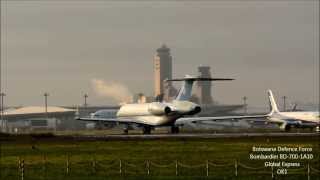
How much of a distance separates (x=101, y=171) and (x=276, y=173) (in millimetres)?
11809

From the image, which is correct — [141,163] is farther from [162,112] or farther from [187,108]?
[162,112]

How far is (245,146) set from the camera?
7644cm

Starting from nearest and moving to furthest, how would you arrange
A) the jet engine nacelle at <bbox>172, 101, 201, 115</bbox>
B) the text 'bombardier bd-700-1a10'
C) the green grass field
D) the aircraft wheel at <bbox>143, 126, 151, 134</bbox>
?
1. the green grass field
2. the jet engine nacelle at <bbox>172, 101, 201, 115</bbox>
3. the text 'bombardier bd-700-1a10'
4. the aircraft wheel at <bbox>143, 126, 151, 134</bbox>

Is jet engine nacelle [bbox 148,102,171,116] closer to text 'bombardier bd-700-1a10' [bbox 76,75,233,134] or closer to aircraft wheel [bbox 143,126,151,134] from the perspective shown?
text 'bombardier bd-700-1a10' [bbox 76,75,233,134]

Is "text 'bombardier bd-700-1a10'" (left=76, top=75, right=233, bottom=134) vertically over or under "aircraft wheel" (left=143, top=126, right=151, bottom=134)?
over

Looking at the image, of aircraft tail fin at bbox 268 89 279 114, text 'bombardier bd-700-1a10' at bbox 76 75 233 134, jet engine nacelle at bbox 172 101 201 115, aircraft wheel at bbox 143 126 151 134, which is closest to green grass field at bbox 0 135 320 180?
jet engine nacelle at bbox 172 101 201 115

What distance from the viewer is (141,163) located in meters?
58.0

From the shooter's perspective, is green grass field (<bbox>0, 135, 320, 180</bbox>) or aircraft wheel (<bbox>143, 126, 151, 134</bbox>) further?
aircraft wheel (<bbox>143, 126, 151, 134</bbox>)

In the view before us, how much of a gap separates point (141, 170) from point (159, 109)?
7308 cm

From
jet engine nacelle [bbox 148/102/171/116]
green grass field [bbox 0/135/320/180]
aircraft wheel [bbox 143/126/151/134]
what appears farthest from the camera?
aircraft wheel [bbox 143/126/151/134]

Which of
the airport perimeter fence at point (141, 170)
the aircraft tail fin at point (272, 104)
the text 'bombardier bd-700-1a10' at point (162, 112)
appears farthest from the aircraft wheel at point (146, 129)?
the airport perimeter fence at point (141, 170)

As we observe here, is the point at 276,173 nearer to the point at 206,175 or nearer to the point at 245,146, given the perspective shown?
the point at 206,175

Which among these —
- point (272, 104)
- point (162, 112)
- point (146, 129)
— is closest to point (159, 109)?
Answer: point (162, 112)

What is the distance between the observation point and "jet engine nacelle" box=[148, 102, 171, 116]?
125m
